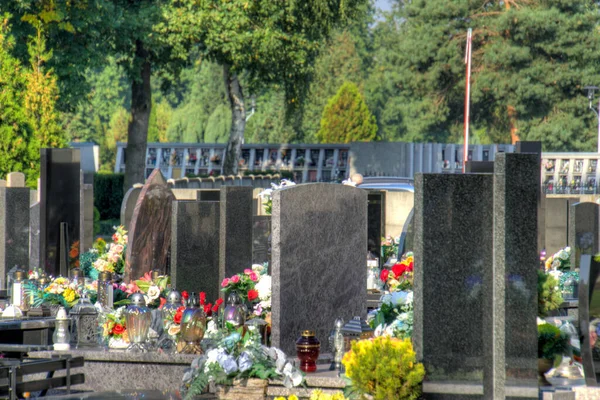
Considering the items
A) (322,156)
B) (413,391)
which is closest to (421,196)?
(413,391)

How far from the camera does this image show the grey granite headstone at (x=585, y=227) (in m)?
14.4

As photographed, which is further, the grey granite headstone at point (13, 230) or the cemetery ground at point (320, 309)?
the grey granite headstone at point (13, 230)

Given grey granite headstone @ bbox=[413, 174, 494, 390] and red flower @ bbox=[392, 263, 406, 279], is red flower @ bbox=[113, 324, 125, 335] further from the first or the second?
red flower @ bbox=[392, 263, 406, 279]

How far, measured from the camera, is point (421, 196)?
23.7 feet

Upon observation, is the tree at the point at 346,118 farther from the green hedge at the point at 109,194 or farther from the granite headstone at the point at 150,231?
the granite headstone at the point at 150,231

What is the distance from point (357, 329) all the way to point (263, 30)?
22.0 m

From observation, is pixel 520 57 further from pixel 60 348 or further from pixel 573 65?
pixel 60 348

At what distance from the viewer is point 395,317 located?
8875 mm

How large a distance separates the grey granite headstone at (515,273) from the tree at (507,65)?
121 feet

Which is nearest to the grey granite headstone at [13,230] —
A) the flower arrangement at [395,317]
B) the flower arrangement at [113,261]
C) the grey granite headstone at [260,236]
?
the flower arrangement at [113,261]

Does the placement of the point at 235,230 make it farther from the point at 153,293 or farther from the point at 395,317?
the point at 395,317

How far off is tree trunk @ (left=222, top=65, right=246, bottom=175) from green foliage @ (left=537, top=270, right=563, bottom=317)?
26433 millimetres

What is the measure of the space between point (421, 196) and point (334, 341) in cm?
177

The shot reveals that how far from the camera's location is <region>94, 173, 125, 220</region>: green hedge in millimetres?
36219
